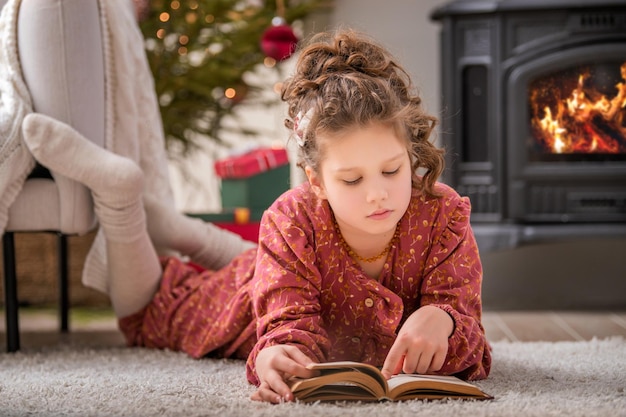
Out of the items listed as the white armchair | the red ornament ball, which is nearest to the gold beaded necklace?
the white armchair

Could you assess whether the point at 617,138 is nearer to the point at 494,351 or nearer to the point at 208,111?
the point at 494,351

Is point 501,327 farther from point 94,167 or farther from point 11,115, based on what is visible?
point 11,115

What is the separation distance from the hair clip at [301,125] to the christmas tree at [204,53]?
1.50 meters

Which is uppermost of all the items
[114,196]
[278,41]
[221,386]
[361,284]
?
[278,41]

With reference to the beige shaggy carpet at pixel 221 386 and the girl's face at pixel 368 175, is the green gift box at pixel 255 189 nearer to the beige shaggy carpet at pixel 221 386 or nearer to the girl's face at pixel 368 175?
the beige shaggy carpet at pixel 221 386

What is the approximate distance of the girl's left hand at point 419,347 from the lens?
1.20 m

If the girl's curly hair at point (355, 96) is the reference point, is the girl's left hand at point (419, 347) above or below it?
below

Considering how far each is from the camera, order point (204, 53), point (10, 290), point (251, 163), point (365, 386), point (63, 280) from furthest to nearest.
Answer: point (204, 53) < point (251, 163) < point (63, 280) < point (10, 290) < point (365, 386)

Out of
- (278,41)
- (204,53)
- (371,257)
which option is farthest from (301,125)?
(204,53)

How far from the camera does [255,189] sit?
7.96 feet

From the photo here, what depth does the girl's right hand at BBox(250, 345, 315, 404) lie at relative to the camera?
1.16 metres

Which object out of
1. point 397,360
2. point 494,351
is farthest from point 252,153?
point 397,360

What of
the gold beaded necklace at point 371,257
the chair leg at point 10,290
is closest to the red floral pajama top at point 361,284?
the gold beaded necklace at point 371,257

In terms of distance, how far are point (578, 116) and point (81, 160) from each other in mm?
1412
